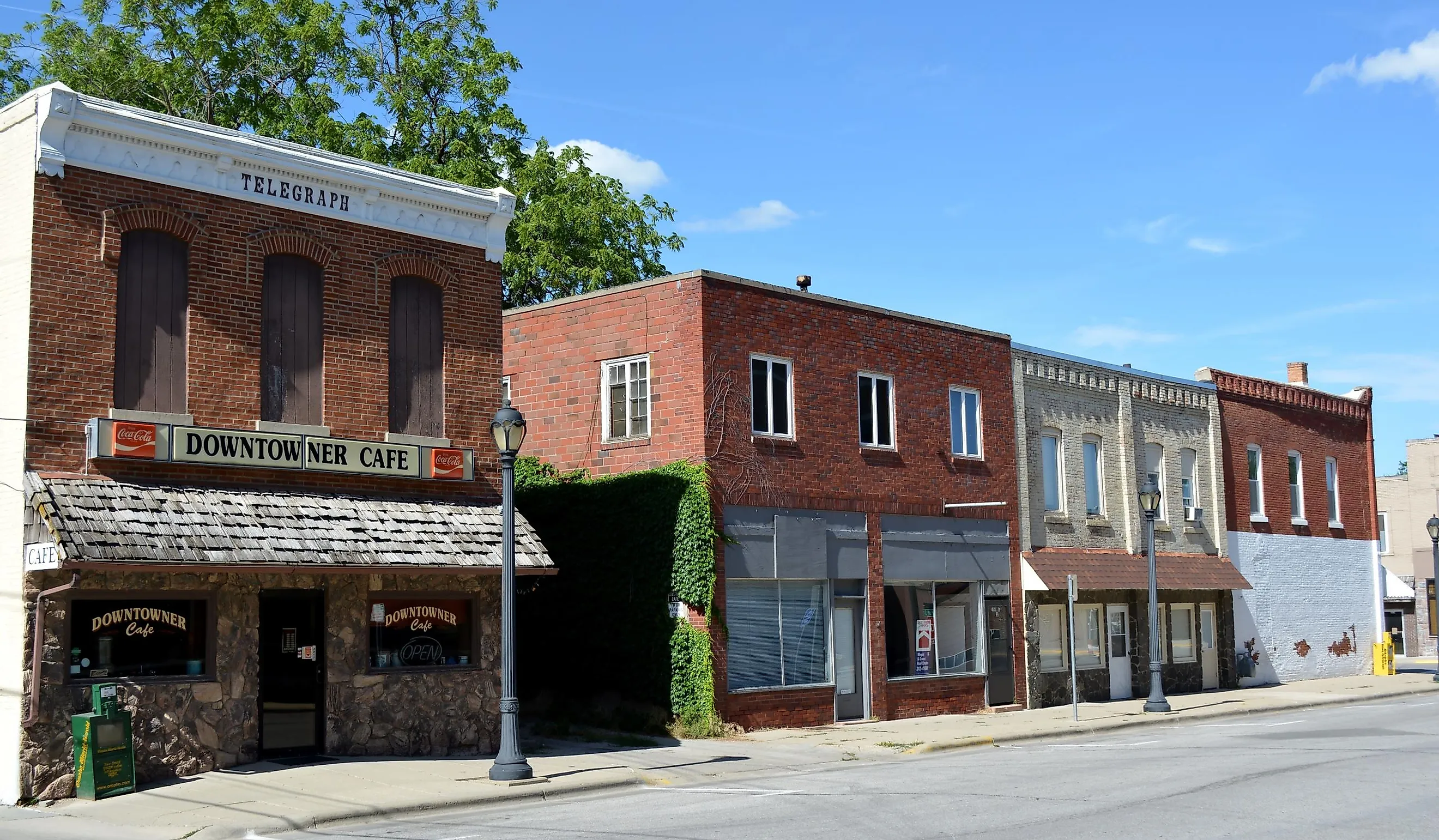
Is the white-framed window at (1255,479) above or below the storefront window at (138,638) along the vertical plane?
above

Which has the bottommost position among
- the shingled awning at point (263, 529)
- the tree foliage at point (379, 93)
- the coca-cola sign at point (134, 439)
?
the shingled awning at point (263, 529)

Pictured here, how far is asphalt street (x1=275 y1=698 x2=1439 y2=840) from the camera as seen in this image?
40.7ft

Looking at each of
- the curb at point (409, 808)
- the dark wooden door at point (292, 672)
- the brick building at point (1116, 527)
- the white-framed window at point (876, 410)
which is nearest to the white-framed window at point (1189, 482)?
the brick building at point (1116, 527)

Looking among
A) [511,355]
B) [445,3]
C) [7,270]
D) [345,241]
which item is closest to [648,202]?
[445,3]

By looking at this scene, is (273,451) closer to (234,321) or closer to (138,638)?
(234,321)

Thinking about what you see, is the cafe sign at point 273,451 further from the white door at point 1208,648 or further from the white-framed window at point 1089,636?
the white door at point 1208,648

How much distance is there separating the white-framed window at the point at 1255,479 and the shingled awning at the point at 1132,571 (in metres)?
2.40

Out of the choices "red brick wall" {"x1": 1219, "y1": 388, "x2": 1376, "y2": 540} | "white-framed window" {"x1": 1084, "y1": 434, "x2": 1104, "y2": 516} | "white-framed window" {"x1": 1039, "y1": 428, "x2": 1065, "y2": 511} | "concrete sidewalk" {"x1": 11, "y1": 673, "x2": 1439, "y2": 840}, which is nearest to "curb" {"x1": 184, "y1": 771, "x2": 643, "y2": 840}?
"concrete sidewalk" {"x1": 11, "y1": 673, "x2": 1439, "y2": 840}

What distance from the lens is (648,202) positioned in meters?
37.9

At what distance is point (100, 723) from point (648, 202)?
25159mm

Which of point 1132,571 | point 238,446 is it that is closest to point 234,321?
point 238,446

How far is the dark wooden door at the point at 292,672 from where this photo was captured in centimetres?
1745

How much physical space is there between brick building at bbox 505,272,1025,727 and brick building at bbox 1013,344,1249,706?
1.33 meters

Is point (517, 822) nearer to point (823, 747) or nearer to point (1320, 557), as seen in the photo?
point (823, 747)
